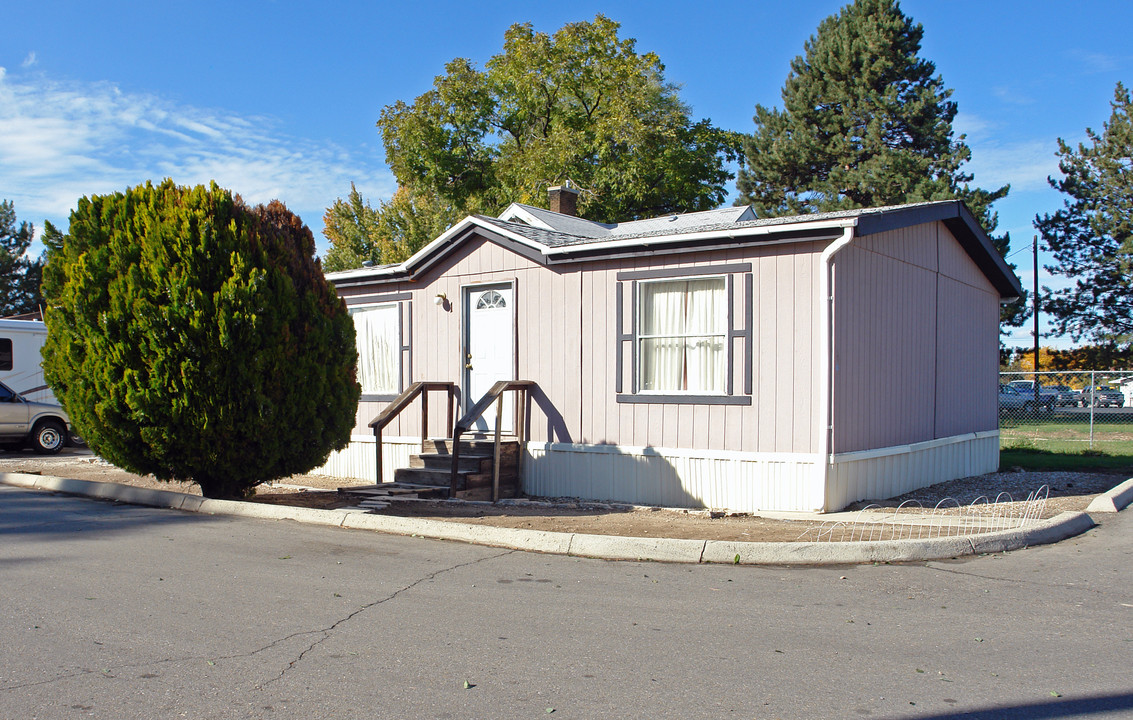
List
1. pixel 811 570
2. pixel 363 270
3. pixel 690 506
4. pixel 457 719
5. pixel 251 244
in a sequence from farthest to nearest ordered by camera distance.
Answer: pixel 363 270 < pixel 690 506 < pixel 251 244 < pixel 811 570 < pixel 457 719

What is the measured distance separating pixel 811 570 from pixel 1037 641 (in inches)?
80.7

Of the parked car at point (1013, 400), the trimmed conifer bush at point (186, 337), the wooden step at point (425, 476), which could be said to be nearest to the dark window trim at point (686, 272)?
the wooden step at point (425, 476)

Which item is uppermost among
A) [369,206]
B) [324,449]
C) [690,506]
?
[369,206]

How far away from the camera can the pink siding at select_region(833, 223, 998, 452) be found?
9773 millimetres

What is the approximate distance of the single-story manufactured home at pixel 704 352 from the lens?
377 inches

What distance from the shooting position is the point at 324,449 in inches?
380

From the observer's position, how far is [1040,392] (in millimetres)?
36938

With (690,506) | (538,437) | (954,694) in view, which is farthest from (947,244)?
(954,694)

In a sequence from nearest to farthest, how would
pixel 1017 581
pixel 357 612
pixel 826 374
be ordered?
pixel 357 612 < pixel 1017 581 < pixel 826 374

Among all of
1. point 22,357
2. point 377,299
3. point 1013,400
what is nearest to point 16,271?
point 22,357

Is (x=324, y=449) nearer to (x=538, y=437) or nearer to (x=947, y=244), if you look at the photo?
(x=538, y=437)

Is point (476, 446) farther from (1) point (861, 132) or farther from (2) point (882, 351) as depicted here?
(1) point (861, 132)

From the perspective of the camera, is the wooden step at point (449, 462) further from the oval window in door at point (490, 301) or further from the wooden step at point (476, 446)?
the oval window in door at point (490, 301)

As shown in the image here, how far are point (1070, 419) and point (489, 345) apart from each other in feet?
78.2
